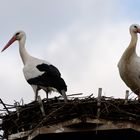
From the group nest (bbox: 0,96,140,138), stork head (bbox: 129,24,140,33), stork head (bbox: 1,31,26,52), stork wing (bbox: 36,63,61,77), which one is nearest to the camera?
nest (bbox: 0,96,140,138)

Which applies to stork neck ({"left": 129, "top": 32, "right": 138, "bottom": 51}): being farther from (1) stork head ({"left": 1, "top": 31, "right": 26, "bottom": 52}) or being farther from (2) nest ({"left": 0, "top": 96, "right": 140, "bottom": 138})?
(2) nest ({"left": 0, "top": 96, "right": 140, "bottom": 138})

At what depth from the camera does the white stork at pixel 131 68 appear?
12.2m

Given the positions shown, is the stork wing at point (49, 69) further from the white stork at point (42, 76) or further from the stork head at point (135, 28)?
the stork head at point (135, 28)

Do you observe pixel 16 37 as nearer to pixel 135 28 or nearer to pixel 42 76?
pixel 42 76

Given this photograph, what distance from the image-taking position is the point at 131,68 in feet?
40.4

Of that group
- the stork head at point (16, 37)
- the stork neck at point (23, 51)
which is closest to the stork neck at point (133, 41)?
the stork neck at point (23, 51)

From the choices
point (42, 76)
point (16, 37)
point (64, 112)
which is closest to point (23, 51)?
point (16, 37)

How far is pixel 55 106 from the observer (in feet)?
31.9

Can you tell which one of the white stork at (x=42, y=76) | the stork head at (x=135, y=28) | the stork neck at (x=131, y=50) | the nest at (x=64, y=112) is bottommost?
the nest at (x=64, y=112)

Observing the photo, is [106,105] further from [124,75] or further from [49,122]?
[124,75]

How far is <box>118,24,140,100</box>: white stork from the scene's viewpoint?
40.1 ft

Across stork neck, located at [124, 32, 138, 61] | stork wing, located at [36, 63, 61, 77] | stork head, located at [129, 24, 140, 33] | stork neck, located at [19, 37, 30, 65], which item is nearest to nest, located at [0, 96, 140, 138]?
stork wing, located at [36, 63, 61, 77]

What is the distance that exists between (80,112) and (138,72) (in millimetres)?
3196

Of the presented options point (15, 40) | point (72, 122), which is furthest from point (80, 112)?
point (15, 40)
